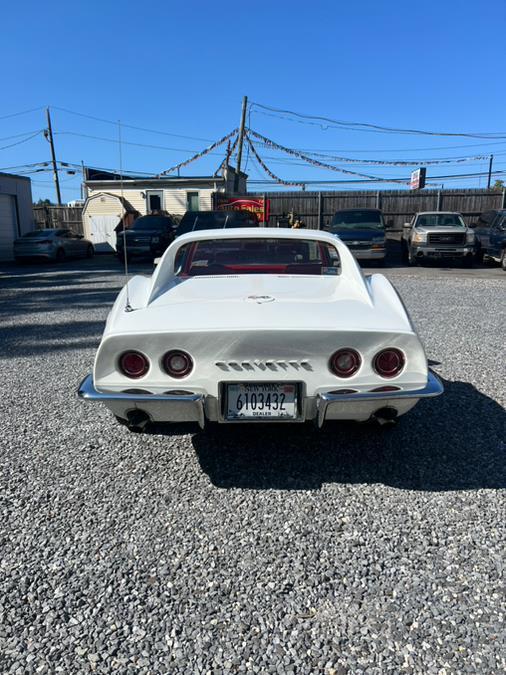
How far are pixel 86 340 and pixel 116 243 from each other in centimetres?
1704

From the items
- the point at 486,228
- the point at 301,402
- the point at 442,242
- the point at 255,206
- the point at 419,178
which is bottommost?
the point at 301,402

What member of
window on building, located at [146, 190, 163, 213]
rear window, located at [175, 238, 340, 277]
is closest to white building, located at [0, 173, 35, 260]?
window on building, located at [146, 190, 163, 213]

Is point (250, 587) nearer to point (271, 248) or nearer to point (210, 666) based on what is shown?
point (210, 666)

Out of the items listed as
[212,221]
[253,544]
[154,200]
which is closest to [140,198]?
[154,200]

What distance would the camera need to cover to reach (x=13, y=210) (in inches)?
841

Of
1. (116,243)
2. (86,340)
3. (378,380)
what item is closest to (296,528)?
(378,380)

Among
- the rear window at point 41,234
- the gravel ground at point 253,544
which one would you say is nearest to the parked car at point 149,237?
the rear window at point 41,234

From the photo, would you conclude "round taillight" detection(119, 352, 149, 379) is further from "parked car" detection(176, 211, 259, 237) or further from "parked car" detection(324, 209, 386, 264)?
"parked car" detection(324, 209, 386, 264)

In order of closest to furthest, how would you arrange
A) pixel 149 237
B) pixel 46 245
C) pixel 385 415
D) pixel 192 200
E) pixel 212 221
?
pixel 385 415, pixel 212 221, pixel 149 237, pixel 46 245, pixel 192 200

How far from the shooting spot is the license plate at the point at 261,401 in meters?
2.78

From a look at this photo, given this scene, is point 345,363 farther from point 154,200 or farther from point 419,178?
point 154,200

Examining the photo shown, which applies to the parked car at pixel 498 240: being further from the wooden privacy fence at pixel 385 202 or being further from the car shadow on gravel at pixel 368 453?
the car shadow on gravel at pixel 368 453

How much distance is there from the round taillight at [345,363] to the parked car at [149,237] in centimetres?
1502

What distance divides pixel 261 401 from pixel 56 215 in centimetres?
2813
